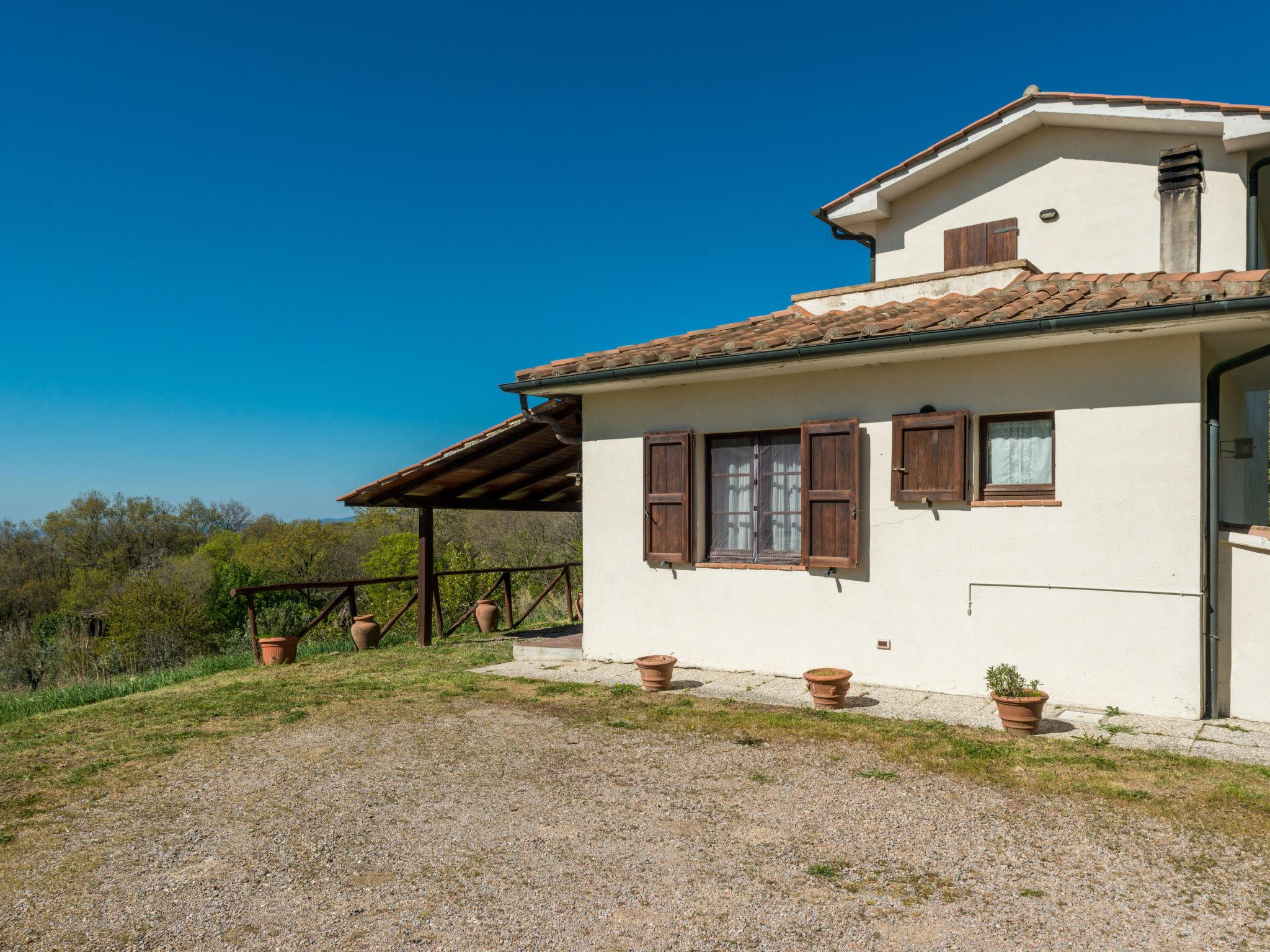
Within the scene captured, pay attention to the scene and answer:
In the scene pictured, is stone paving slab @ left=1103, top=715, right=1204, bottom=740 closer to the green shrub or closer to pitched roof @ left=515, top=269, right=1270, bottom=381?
the green shrub

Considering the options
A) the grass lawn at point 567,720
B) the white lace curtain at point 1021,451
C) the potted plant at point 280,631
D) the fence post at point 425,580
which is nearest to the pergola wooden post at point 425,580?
the fence post at point 425,580

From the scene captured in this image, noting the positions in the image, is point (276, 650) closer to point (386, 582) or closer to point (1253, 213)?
point (386, 582)

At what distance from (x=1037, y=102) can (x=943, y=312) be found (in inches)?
170

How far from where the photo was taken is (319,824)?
425 centimetres

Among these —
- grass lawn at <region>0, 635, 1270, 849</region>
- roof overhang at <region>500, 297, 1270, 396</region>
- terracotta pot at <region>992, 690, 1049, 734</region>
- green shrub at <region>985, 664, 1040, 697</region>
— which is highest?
roof overhang at <region>500, 297, 1270, 396</region>

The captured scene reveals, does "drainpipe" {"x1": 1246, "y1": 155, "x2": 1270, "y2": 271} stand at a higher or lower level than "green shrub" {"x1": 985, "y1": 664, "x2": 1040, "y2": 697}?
higher

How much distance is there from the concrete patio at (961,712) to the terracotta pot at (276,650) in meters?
3.86

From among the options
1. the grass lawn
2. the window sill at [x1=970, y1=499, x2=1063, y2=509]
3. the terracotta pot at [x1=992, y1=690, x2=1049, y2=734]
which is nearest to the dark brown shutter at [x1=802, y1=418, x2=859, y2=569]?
the window sill at [x1=970, y1=499, x2=1063, y2=509]

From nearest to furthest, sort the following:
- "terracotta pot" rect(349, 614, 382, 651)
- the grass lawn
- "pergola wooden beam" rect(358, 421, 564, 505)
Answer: the grass lawn, "pergola wooden beam" rect(358, 421, 564, 505), "terracotta pot" rect(349, 614, 382, 651)

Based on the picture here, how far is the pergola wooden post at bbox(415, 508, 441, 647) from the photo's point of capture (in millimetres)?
11633

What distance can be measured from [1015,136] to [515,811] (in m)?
9.48

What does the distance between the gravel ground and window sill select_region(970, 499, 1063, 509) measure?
8.16 ft

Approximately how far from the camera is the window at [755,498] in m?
7.79

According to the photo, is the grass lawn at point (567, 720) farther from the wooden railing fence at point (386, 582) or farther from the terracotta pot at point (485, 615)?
the terracotta pot at point (485, 615)
